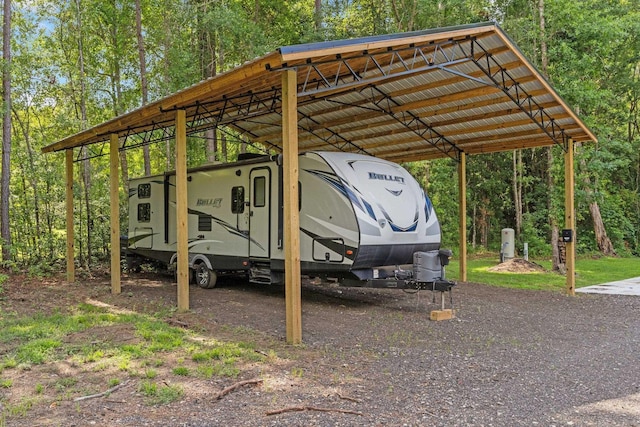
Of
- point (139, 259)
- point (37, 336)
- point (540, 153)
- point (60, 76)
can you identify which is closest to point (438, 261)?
point (37, 336)

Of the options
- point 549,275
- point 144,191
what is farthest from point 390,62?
point 549,275

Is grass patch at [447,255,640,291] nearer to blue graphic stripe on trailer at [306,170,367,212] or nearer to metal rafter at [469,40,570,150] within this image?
metal rafter at [469,40,570,150]

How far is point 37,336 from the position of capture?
6258 mm

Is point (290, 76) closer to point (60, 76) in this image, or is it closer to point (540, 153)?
point (60, 76)

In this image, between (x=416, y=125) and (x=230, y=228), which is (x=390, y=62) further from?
(x=230, y=228)

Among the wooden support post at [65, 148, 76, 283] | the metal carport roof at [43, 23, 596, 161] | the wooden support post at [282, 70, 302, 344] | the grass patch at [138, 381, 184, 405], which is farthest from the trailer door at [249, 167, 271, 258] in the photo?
the wooden support post at [65, 148, 76, 283]

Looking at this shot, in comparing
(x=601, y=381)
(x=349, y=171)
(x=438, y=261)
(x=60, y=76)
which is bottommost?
(x=601, y=381)

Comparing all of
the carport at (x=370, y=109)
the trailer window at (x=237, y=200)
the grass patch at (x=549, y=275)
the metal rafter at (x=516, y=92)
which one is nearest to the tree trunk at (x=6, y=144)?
the carport at (x=370, y=109)

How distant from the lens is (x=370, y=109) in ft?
34.3

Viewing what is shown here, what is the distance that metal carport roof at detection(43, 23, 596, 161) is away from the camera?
668 centimetres

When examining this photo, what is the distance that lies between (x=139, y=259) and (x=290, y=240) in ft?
26.6

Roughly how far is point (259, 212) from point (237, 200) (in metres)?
0.70

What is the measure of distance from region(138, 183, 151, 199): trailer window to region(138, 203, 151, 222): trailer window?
19cm

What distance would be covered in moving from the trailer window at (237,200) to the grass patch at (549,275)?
586cm
